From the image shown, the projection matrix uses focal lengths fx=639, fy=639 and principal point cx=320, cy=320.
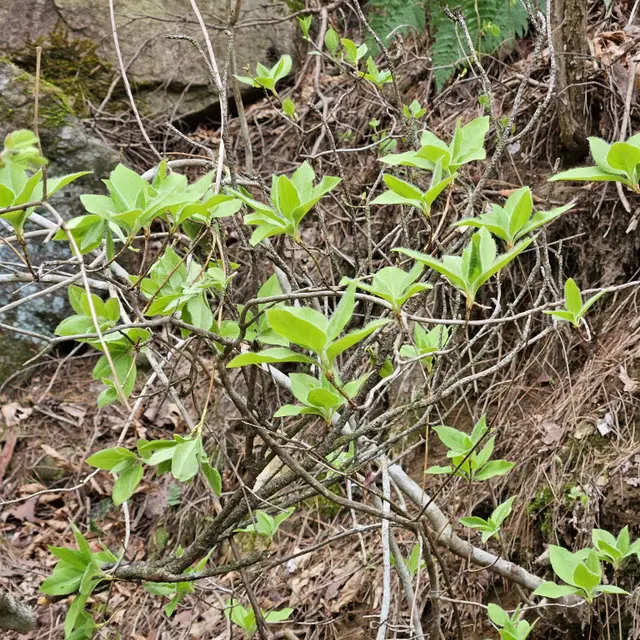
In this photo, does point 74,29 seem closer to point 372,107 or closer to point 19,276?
point 372,107

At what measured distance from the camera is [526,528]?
81.7 inches

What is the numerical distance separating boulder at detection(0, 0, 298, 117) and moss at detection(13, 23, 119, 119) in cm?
3

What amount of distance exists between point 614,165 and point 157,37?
3.89 m

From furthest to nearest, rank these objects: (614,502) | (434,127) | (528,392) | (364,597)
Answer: (434,127), (528,392), (364,597), (614,502)

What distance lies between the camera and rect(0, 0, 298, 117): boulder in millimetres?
4164

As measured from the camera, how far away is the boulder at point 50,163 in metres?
3.71

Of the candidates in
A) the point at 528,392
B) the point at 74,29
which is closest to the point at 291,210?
the point at 528,392

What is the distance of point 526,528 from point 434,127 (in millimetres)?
1976

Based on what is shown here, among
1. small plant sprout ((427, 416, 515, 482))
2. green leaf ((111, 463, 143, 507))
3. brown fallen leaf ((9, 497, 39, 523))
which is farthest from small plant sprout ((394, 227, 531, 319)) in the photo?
brown fallen leaf ((9, 497, 39, 523))

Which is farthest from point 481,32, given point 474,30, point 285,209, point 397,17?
point 285,209

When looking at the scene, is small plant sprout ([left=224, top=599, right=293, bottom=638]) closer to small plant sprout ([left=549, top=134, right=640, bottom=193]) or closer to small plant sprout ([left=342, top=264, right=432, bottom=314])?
small plant sprout ([left=342, top=264, right=432, bottom=314])

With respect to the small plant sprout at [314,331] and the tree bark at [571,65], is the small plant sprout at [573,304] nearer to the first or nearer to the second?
the small plant sprout at [314,331]

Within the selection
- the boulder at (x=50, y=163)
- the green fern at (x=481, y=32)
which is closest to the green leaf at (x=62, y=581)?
the boulder at (x=50, y=163)

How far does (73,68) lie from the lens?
4.18 meters
